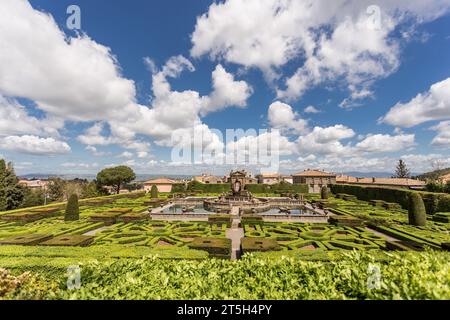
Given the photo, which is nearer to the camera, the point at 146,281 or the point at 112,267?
the point at 146,281

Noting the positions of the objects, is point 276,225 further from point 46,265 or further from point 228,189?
point 228,189

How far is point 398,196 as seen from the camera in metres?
30.7

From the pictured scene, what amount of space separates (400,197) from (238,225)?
24670 mm

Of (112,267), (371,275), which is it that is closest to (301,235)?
(371,275)

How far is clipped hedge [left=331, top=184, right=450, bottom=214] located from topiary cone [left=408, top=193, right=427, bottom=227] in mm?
6791

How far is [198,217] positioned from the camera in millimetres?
23531

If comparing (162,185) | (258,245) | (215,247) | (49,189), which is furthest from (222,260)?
(162,185)

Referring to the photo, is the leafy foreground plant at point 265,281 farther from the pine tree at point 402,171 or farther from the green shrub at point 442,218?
the pine tree at point 402,171

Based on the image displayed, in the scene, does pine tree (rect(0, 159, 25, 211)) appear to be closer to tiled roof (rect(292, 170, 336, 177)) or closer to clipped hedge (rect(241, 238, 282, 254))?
clipped hedge (rect(241, 238, 282, 254))

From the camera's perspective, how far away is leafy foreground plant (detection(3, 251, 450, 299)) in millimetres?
3619

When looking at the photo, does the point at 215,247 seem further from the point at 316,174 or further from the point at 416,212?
the point at 316,174

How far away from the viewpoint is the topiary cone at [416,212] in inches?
744

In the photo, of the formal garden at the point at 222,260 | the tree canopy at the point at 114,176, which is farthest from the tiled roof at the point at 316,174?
the tree canopy at the point at 114,176

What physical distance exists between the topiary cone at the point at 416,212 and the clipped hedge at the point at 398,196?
6.79m
